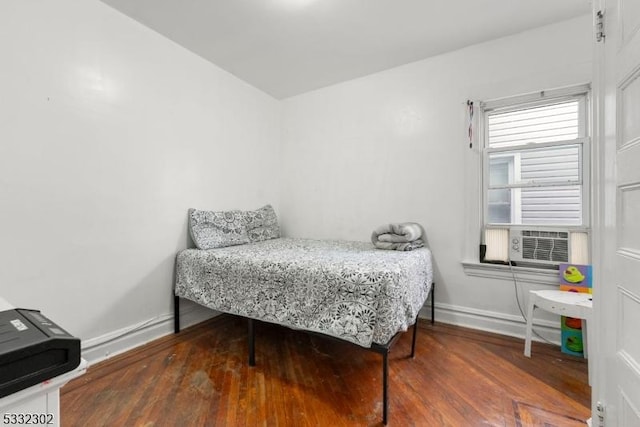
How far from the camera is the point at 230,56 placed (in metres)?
2.53

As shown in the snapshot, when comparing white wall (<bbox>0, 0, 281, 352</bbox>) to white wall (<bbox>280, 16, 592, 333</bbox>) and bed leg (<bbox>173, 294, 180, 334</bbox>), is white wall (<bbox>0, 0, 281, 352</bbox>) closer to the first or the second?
bed leg (<bbox>173, 294, 180, 334</bbox>)

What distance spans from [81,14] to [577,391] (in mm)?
3790

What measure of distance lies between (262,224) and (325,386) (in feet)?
5.94

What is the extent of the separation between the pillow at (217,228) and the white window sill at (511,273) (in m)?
2.10

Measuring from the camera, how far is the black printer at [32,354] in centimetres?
55

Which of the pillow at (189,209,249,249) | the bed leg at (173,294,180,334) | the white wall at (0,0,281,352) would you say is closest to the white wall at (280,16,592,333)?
the pillow at (189,209,249,249)

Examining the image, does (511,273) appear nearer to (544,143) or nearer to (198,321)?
(544,143)

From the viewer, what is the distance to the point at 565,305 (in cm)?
175

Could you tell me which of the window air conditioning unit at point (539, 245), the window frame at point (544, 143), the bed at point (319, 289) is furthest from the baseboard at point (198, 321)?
the window frame at point (544, 143)

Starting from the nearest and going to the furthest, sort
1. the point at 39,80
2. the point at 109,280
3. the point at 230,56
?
the point at 39,80 < the point at 109,280 < the point at 230,56

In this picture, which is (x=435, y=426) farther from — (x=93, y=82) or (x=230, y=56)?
(x=230, y=56)

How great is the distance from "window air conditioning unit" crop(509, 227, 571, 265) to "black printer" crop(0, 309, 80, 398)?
2702 millimetres

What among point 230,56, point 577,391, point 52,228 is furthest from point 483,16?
point 52,228

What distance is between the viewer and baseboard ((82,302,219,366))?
1.83m
